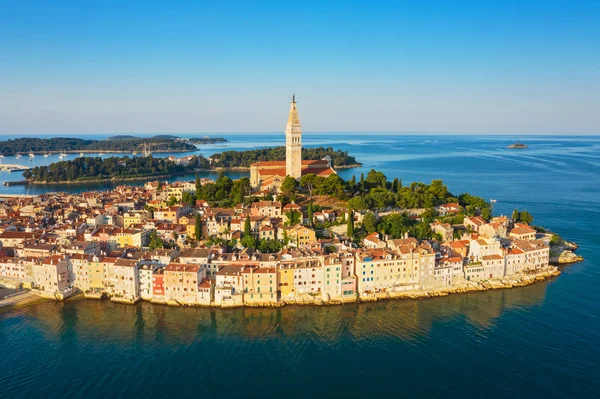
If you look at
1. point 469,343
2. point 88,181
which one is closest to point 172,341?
point 469,343

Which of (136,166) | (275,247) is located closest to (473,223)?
(275,247)

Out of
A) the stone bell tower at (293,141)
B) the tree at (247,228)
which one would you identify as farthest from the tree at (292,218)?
the stone bell tower at (293,141)

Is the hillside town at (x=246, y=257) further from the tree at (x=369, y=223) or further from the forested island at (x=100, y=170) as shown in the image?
the forested island at (x=100, y=170)

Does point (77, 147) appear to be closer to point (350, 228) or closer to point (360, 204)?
point (360, 204)

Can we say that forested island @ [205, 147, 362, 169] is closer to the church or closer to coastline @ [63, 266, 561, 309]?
the church

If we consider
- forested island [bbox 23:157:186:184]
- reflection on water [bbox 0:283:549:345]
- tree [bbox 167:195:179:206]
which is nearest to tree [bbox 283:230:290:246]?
reflection on water [bbox 0:283:549:345]

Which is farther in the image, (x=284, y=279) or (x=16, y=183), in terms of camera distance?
(x=16, y=183)

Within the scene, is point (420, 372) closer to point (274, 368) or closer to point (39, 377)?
point (274, 368)
